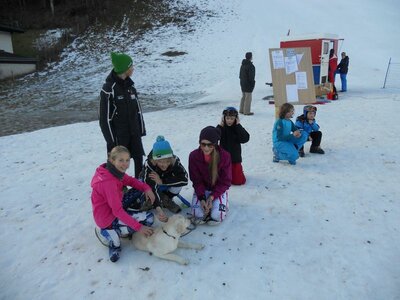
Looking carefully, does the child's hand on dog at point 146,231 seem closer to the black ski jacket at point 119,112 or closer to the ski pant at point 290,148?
the black ski jacket at point 119,112

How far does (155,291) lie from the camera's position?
2.80 m

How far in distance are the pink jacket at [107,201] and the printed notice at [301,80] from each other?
458 centimetres

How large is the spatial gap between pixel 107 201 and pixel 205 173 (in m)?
1.23

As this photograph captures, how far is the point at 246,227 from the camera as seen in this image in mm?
3732

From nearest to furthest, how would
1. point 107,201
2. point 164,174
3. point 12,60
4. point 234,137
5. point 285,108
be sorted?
point 107,201
point 164,174
point 234,137
point 285,108
point 12,60

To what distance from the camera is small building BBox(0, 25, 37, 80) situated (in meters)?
20.7

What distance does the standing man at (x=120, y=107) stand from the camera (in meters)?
3.83

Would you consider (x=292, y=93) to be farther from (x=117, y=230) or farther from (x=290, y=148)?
(x=117, y=230)

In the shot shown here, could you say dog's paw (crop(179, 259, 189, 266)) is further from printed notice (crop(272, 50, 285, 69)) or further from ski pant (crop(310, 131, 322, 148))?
printed notice (crop(272, 50, 285, 69))

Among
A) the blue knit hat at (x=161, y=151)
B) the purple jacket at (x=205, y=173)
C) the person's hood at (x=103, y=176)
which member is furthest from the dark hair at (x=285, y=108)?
the person's hood at (x=103, y=176)

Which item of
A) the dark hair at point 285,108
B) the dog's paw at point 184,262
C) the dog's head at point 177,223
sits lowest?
the dog's paw at point 184,262

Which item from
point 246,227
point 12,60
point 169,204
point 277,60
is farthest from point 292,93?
point 12,60

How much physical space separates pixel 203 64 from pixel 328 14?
15411mm

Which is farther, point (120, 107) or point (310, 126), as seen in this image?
point (310, 126)
